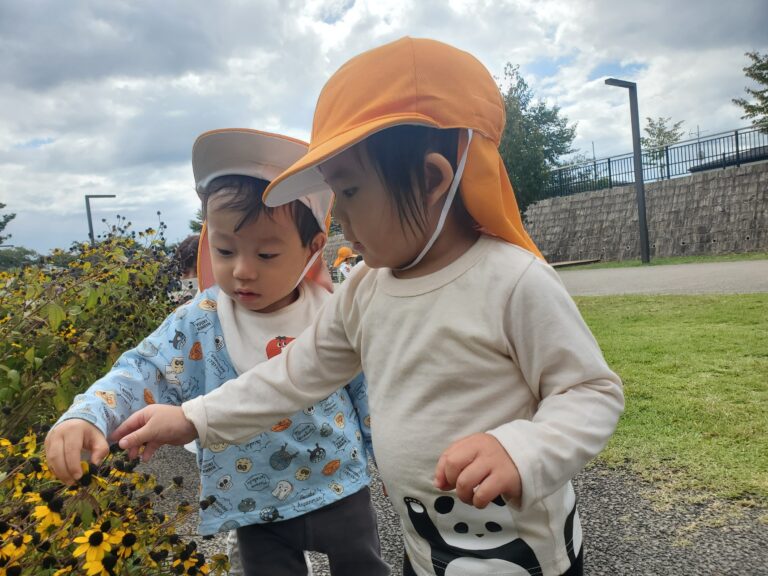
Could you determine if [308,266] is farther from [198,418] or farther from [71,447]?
[71,447]

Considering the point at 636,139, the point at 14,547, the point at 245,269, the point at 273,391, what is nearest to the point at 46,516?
the point at 14,547

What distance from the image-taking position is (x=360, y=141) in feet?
3.66

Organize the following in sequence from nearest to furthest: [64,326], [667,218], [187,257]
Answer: [64,326], [187,257], [667,218]

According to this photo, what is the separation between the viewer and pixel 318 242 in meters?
1.73

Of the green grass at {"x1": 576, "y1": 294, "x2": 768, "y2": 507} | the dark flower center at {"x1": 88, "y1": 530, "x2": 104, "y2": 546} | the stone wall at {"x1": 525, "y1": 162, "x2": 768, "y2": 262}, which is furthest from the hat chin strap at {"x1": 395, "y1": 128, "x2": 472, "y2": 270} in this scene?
the stone wall at {"x1": 525, "y1": 162, "x2": 768, "y2": 262}

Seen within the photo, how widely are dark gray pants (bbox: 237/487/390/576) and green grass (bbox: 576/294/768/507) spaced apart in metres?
1.71

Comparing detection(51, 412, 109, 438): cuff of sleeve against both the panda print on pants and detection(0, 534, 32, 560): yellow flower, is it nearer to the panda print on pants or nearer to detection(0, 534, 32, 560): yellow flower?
detection(0, 534, 32, 560): yellow flower

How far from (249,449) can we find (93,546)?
0.50 m

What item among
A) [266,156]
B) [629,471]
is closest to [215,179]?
[266,156]

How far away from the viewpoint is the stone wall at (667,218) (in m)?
14.8

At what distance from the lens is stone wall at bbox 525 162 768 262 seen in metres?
14.8

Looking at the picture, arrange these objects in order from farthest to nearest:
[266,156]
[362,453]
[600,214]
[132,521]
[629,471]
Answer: [600,214]
[629,471]
[362,453]
[266,156]
[132,521]

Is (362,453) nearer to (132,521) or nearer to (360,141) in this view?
(132,521)

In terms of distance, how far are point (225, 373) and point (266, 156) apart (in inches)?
23.1
